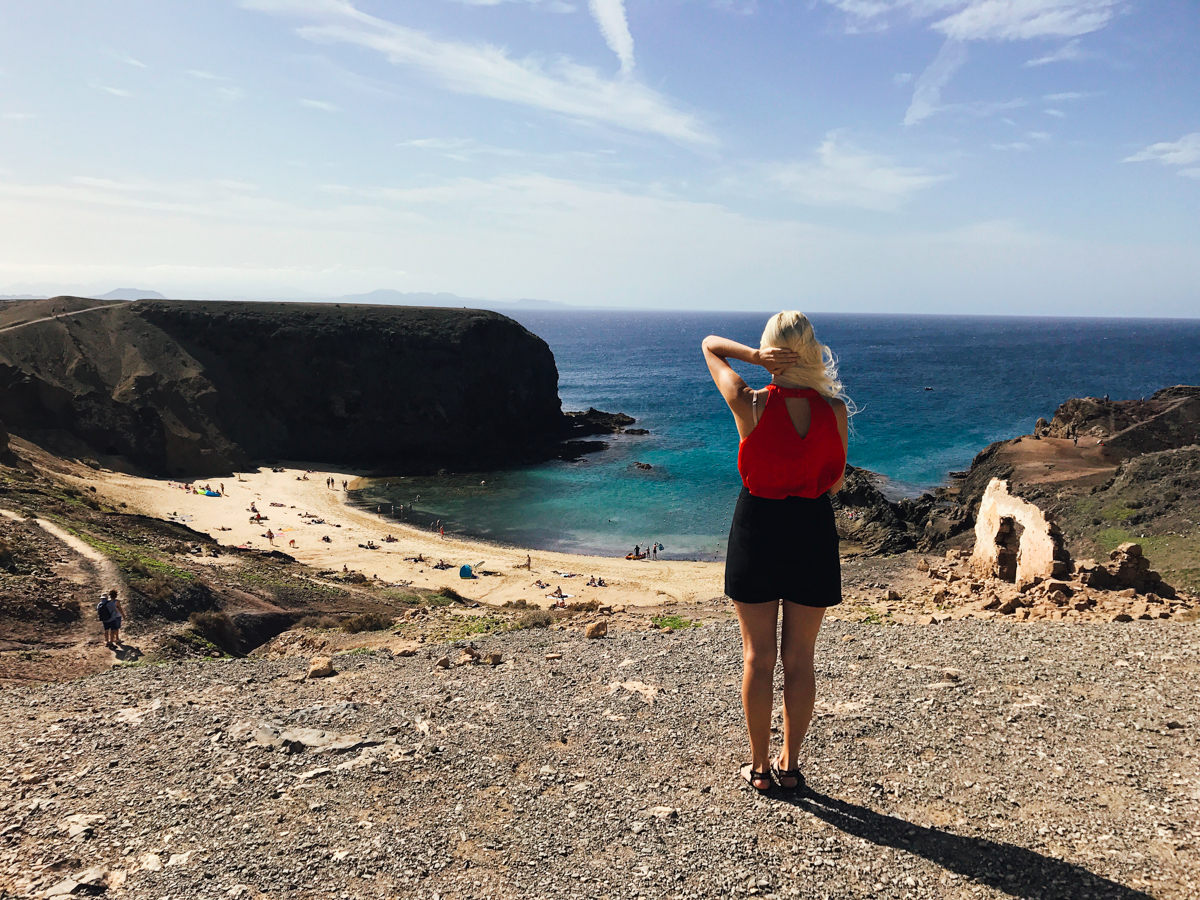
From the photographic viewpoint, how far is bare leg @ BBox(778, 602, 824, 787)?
4035 millimetres

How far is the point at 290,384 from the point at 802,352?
62025 mm

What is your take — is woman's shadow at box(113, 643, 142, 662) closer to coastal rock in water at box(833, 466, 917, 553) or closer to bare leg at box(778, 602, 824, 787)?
bare leg at box(778, 602, 824, 787)

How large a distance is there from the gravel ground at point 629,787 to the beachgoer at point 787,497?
98cm

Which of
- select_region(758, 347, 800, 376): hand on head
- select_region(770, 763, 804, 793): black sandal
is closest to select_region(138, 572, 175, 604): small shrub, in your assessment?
select_region(770, 763, 804, 793): black sandal

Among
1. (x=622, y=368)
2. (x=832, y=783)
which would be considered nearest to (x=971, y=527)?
(x=832, y=783)

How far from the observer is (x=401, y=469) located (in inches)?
2099

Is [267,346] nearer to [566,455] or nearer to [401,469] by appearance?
[401,469]

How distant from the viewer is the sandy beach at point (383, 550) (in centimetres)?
2709

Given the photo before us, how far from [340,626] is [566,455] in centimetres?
4440

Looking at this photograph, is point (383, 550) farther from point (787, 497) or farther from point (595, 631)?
point (787, 497)

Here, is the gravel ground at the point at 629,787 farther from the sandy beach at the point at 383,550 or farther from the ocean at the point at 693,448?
the ocean at the point at 693,448

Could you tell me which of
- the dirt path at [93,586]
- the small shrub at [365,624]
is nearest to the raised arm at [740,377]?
the dirt path at [93,586]

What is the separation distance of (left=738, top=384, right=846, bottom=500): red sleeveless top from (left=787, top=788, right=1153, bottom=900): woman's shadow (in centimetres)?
213

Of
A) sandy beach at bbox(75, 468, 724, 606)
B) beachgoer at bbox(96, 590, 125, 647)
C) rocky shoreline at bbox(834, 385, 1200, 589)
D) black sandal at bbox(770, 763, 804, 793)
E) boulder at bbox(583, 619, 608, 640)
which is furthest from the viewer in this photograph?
→ sandy beach at bbox(75, 468, 724, 606)
